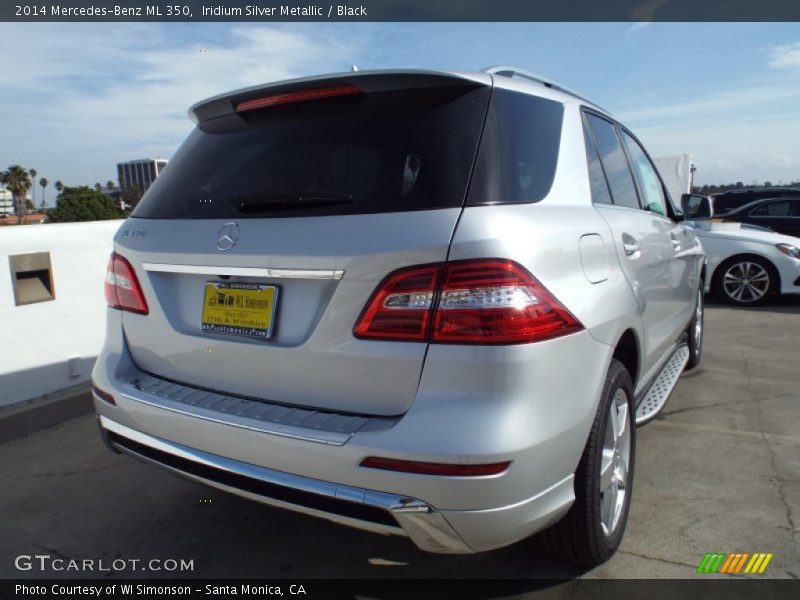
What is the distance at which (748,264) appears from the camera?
8.55m

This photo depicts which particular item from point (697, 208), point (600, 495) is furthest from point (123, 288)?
point (697, 208)

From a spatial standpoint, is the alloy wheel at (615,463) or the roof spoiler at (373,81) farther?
the alloy wheel at (615,463)

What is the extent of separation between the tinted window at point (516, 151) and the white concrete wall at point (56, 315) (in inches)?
138

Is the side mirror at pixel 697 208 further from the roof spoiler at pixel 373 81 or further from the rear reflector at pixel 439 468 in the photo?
the rear reflector at pixel 439 468

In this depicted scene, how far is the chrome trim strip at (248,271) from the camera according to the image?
6.13 feet

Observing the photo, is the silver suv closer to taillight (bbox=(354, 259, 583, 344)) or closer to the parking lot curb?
taillight (bbox=(354, 259, 583, 344))

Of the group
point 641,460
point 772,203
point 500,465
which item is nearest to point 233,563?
point 500,465

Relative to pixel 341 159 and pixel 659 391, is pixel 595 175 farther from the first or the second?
pixel 659 391

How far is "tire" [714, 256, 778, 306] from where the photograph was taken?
27.8 feet


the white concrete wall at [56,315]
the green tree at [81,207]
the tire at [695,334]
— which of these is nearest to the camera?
the white concrete wall at [56,315]

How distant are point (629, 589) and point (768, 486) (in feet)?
4.12

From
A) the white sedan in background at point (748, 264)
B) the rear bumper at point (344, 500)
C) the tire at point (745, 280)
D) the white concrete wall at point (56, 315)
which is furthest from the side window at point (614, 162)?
the tire at point (745, 280)

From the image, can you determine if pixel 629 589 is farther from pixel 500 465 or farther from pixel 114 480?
pixel 114 480

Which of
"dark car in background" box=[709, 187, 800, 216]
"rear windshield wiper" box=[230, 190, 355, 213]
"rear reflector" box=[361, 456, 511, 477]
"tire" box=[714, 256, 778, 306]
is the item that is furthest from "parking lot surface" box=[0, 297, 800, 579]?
"dark car in background" box=[709, 187, 800, 216]
